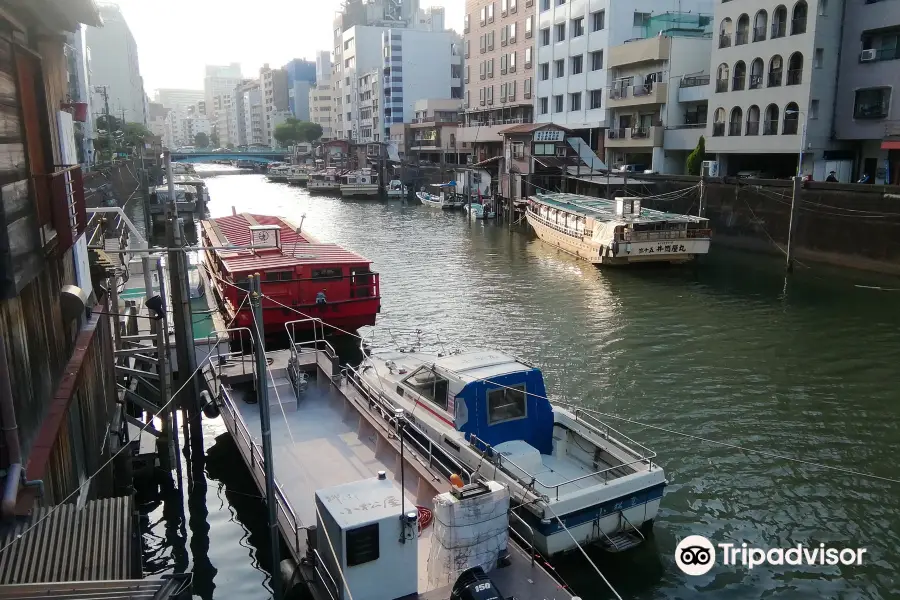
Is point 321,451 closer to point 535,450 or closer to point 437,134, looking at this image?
point 535,450

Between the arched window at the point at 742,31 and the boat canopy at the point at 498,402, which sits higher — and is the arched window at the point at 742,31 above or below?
above

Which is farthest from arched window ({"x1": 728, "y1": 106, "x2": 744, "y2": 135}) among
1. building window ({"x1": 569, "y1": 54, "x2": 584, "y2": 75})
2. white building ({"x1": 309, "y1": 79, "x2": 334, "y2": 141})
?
white building ({"x1": 309, "y1": 79, "x2": 334, "y2": 141})

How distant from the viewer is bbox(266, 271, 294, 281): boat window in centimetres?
2002

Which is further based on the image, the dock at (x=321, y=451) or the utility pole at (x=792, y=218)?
the utility pole at (x=792, y=218)

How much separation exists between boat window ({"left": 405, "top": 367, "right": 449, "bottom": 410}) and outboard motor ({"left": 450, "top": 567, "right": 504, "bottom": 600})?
467cm

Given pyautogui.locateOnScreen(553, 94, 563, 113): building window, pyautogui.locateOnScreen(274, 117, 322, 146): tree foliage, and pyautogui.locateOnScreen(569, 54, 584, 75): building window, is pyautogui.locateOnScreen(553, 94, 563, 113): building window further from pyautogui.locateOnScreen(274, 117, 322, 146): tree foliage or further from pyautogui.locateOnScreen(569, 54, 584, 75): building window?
pyautogui.locateOnScreen(274, 117, 322, 146): tree foliage

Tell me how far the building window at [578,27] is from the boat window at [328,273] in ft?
152

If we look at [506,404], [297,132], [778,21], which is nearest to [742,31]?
[778,21]

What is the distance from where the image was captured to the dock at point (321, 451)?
8.70 metres

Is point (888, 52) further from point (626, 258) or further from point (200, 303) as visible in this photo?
point (200, 303)

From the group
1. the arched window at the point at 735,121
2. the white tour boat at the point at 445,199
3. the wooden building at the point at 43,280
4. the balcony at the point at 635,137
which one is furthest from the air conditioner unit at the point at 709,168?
the wooden building at the point at 43,280

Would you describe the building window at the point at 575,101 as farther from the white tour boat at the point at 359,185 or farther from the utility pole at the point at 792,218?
the utility pole at the point at 792,218

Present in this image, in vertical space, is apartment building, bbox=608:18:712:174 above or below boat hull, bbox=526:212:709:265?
above

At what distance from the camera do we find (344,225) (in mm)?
56594
